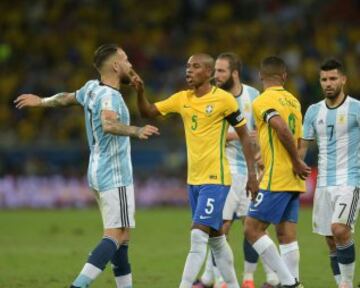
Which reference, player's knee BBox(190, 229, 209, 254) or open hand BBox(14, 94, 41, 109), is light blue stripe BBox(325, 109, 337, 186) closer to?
player's knee BBox(190, 229, 209, 254)

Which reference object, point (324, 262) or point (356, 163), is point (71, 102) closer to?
point (356, 163)

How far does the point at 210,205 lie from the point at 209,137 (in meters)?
0.70

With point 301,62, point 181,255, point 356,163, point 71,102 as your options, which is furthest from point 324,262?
point 301,62

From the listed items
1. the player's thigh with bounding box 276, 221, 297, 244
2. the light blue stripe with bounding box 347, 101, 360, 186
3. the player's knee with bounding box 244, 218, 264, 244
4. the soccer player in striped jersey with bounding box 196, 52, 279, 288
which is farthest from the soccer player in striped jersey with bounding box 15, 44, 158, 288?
the light blue stripe with bounding box 347, 101, 360, 186

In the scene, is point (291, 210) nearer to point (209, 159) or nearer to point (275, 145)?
point (275, 145)

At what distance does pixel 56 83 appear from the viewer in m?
28.6

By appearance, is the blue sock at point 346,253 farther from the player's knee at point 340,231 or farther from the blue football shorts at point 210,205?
the blue football shorts at point 210,205

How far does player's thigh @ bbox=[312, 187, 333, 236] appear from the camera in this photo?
1127cm

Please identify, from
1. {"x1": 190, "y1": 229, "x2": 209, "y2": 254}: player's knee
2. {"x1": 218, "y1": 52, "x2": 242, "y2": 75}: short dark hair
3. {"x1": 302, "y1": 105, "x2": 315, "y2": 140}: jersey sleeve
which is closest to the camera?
{"x1": 190, "y1": 229, "x2": 209, "y2": 254}: player's knee

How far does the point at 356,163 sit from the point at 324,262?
3.43m

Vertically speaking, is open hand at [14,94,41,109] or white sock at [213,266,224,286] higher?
open hand at [14,94,41,109]

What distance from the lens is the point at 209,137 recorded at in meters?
10.7

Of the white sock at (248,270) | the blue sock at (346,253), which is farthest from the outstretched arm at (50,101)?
the blue sock at (346,253)

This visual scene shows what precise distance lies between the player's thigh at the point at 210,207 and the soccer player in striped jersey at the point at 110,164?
672 millimetres
